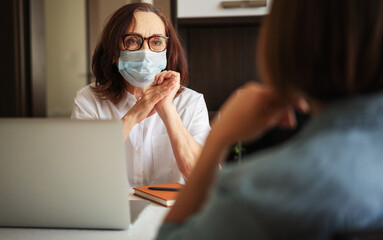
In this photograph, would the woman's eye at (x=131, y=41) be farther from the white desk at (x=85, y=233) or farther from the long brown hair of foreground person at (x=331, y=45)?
the long brown hair of foreground person at (x=331, y=45)

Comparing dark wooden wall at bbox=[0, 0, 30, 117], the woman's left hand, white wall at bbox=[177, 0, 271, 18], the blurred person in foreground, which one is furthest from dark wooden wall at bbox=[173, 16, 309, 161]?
the blurred person in foreground

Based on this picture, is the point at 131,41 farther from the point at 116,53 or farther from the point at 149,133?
the point at 149,133

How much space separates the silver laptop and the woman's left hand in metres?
0.73

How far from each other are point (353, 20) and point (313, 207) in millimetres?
200

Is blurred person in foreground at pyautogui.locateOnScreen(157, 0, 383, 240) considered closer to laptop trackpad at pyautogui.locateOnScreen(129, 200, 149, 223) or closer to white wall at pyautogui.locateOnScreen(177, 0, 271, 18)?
laptop trackpad at pyautogui.locateOnScreen(129, 200, 149, 223)

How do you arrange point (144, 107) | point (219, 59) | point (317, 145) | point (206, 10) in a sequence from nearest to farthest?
point (317, 145) → point (144, 107) → point (206, 10) → point (219, 59)

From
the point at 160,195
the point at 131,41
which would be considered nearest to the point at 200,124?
the point at 131,41

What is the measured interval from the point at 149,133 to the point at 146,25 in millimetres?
447

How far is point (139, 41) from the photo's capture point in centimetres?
187

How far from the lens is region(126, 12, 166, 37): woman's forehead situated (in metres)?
1.85

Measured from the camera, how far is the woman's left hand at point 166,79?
1.73 metres

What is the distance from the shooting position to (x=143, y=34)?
73.5 inches

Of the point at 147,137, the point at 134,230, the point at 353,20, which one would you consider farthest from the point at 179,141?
the point at 353,20

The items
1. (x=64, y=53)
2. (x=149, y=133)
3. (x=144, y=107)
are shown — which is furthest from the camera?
(x=64, y=53)
